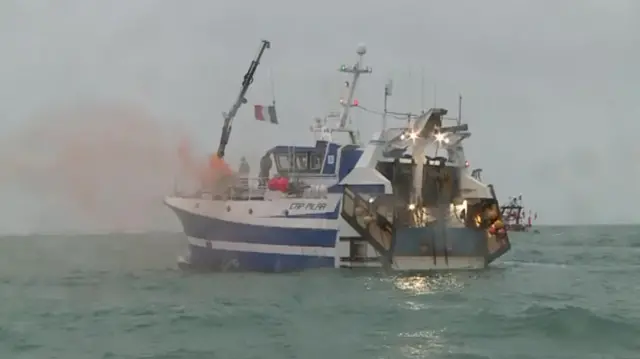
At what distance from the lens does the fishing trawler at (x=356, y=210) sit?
113ft

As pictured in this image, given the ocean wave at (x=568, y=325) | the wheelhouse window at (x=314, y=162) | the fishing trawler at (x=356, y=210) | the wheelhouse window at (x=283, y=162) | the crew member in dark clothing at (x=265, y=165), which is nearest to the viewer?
the ocean wave at (x=568, y=325)

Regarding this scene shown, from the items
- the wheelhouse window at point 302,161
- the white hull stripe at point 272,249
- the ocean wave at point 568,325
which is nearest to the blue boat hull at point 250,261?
the white hull stripe at point 272,249

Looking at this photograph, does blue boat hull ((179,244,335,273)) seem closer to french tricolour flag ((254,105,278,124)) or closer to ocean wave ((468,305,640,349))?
french tricolour flag ((254,105,278,124))

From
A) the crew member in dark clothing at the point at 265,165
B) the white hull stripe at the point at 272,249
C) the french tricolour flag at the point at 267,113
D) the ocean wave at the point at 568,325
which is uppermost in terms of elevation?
the french tricolour flag at the point at 267,113

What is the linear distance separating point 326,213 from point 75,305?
1161 cm

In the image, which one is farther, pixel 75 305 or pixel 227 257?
pixel 227 257

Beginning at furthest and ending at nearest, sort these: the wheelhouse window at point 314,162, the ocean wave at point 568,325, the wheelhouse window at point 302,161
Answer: the wheelhouse window at point 302,161, the wheelhouse window at point 314,162, the ocean wave at point 568,325

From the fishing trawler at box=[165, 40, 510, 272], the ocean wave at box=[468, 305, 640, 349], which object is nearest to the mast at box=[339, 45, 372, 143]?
the fishing trawler at box=[165, 40, 510, 272]

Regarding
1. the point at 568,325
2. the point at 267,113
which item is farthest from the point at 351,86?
the point at 568,325

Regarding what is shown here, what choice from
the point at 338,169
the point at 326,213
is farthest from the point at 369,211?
the point at 338,169

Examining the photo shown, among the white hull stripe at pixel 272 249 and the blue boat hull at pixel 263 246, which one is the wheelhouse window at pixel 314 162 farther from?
the white hull stripe at pixel 272 249

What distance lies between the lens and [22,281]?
36281 mm

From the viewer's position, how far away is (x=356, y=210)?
3450cm

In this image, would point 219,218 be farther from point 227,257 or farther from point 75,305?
point 75,305
